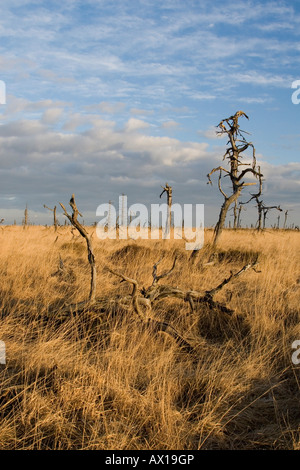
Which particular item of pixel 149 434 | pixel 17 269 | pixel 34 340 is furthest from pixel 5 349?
pixel 17 269

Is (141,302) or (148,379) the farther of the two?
(141,302)

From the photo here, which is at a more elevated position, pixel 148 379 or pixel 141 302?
pixel 141 302

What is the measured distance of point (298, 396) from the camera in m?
3.60

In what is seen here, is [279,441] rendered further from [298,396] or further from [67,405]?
[67,405]

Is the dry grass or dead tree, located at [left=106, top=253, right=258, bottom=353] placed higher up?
dead tree, located at [left=106, top=253, right=258, bottom=353]

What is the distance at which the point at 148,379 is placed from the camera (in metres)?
3.57

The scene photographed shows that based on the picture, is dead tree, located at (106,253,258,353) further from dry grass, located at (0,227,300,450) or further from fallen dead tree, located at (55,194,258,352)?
dry grass, located at (0,227,300,450)

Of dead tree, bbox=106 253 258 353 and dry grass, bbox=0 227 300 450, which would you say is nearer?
dry grass, bbox=0 227 300 450

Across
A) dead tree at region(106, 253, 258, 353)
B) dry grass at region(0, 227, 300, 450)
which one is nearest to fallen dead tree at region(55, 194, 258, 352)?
dead tree at region(106, 253, 258, 353)

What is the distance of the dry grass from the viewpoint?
2.82 meters

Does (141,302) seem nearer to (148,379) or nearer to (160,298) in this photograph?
(160,298)

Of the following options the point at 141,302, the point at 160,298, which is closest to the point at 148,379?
the point at 141,302

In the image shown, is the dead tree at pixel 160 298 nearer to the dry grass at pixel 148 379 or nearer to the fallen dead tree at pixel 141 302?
the fallen dead tree at pixel 141 302

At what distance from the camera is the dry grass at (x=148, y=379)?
9.25ft
